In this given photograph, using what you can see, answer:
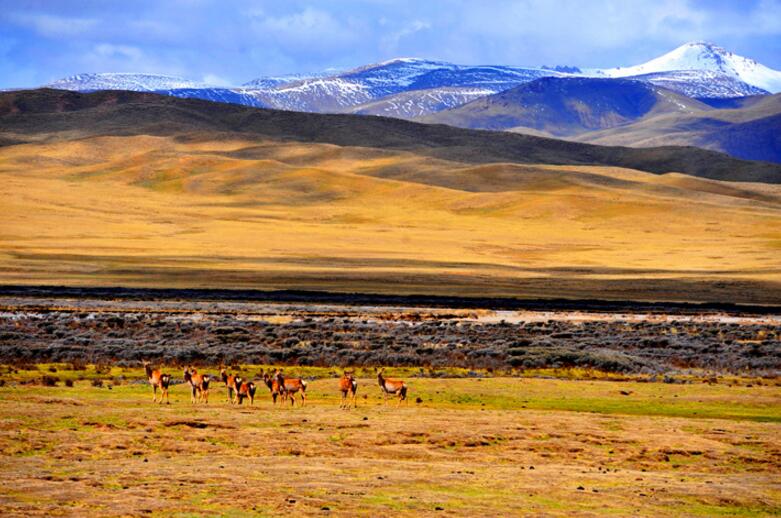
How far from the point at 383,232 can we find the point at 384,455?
108 metres

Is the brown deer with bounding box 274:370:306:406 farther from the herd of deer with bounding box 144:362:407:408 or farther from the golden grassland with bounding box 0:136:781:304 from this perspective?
the golden grassland with bounding box 0:136:781:304

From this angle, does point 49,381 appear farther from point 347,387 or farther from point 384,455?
point 384,455

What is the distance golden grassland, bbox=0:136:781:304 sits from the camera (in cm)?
8406

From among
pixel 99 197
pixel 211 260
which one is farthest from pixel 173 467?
pixel 99 197

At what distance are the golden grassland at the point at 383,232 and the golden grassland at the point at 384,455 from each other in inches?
1992

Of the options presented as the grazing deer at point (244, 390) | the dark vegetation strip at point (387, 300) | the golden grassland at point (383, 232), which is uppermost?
the golden grassland at point (383, 232)

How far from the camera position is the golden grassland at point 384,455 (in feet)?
54.8

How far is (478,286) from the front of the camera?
81625 millimetres

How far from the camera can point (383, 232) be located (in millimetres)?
129375

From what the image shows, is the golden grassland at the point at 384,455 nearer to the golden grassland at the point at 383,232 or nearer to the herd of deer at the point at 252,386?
the herd of deer at the point at 252,386

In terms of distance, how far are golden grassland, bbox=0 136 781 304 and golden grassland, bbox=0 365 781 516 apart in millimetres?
50585

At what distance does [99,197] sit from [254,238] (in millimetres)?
47925

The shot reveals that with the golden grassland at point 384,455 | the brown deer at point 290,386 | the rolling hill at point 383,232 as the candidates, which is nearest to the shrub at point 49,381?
the golden grassland at point 384,455

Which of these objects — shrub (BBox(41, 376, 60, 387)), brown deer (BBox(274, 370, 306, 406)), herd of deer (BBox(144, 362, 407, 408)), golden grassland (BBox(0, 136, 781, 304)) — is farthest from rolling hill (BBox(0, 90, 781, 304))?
brown deer (BBox(274, 370, 306, 406))
